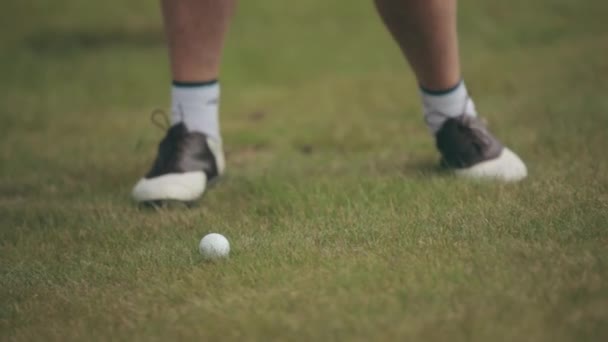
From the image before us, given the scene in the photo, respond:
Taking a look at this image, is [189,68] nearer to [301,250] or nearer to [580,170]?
[301,250]

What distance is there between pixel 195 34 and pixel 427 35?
2.83 ft

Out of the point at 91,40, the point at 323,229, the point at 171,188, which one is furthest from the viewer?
the point at 91,40

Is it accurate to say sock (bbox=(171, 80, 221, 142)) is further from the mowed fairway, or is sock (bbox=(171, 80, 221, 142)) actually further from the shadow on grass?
the shadow on grass

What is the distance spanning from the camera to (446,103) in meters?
2.98

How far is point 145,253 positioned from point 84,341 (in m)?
0.57

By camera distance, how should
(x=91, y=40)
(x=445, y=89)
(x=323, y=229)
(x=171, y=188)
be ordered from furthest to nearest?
(x=91, y=40), (x=445, y=89), (x=171, y=188), (x=323, y=229)

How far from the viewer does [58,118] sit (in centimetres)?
604

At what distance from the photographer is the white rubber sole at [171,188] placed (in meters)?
2.68

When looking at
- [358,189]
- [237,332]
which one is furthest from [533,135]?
[237,332]

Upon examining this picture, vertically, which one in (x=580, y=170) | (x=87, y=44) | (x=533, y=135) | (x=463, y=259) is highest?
(x=463, y=259)

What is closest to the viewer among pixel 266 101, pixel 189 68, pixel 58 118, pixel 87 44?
pixel 189 68

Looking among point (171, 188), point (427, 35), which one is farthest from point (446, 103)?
point (171, 188)

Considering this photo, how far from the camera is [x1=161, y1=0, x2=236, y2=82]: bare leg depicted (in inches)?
112

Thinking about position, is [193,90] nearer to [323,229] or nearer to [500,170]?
[323,229]
